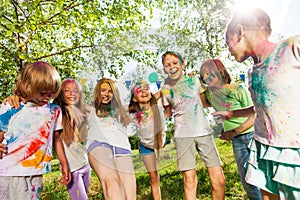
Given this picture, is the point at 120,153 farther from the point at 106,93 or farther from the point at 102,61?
the point at 102,61

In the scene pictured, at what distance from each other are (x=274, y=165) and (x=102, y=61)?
122 centimetres

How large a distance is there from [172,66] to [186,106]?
30 centimetres

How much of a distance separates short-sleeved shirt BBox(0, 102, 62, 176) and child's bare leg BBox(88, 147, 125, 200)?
402 mm

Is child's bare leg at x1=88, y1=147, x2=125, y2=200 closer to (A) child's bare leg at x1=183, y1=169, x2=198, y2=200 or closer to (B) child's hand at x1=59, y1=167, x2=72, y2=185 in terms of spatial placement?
(B) child's hand at x1=59, y1=167, x2=72, y2=185

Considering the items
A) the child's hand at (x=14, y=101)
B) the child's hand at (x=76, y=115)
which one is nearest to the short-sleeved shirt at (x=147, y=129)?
the child's hand at (x=76, y=115)

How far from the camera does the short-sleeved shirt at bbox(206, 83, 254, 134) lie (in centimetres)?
249

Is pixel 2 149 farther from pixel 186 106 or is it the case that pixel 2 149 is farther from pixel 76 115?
pixel 186 106

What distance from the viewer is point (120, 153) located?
2566 mm

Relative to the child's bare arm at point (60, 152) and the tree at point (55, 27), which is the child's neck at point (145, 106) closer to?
the child's bare arm at point (60, 152)

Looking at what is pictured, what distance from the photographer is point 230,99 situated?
110 inches

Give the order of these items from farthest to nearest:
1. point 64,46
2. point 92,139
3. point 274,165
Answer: point 64,46 → point 92,139 → point 274,165

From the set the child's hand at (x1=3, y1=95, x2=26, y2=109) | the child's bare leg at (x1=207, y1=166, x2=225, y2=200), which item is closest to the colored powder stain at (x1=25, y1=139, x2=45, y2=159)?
the child's hand at (x1=3, y1=95, x2=26, y2=109)

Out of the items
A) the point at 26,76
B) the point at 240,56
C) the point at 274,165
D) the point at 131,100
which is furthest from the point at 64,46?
the point at 274,165

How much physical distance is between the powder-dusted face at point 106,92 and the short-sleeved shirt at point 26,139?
42 centimetres
